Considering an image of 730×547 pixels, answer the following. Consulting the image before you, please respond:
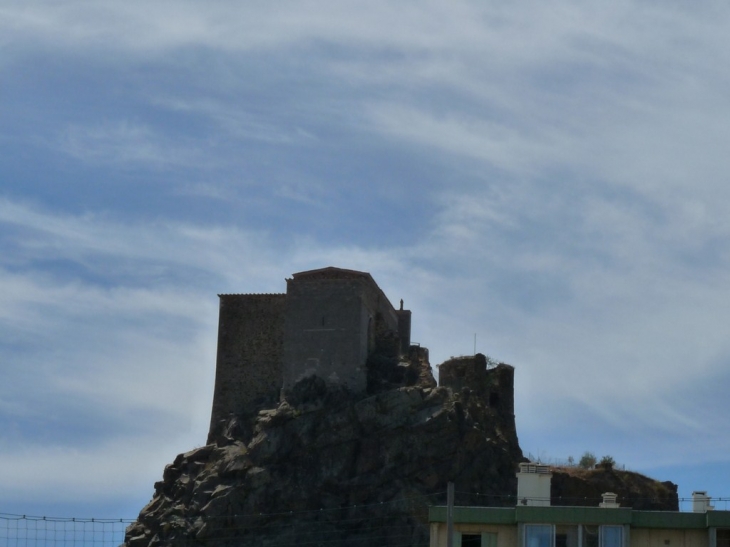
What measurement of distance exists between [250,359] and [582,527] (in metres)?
45.0

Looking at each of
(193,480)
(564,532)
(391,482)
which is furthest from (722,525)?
(193,480)

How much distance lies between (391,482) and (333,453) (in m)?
3.49

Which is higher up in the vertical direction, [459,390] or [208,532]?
[459,390]

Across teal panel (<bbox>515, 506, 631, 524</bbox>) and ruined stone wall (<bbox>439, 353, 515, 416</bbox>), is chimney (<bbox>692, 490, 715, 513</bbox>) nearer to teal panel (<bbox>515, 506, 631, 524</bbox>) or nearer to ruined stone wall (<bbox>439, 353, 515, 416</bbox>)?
teal panel (<bbox>515, 506, 631, 524</bbox>)

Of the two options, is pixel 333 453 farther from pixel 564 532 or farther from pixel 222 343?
pixel 564 532

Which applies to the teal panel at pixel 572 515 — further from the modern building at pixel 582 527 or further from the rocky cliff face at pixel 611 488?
the rocky cliff face at pixel 611 488

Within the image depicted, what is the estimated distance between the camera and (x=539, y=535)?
140ft

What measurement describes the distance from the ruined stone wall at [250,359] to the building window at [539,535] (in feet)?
139

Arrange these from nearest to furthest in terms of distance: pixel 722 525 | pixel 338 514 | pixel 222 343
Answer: pixel 722 525 → pixel 338 514 → pixel 222 343

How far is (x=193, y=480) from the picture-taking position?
3241 inches

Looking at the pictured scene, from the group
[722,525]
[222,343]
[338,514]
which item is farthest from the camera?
[222,343]

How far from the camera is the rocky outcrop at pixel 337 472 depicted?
7788cm

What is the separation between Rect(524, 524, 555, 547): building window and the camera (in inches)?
1678

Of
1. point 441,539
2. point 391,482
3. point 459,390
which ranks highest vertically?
point 459,390
